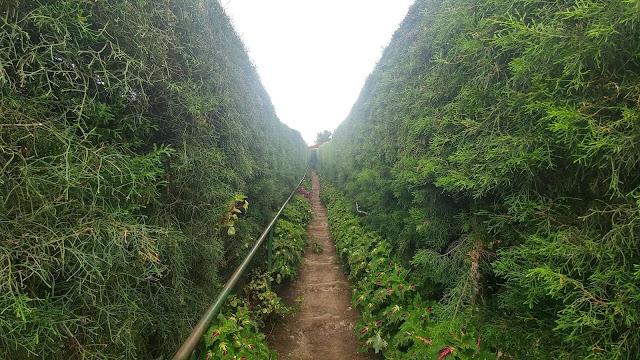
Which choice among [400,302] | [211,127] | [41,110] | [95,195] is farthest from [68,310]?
[400,302]

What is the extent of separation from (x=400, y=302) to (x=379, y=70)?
599 centimetres

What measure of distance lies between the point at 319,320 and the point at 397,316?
1.67 meters

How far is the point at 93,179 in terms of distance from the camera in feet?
5.24

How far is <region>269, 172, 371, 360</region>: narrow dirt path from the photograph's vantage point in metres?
4.19

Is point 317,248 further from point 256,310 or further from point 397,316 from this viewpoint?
point 397,316

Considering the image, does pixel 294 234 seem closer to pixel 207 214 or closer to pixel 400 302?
pixel 400 302

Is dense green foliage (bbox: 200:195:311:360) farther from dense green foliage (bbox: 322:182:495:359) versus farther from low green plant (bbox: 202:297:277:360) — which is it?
dense green foliage (bbox: 322:182:495:359)

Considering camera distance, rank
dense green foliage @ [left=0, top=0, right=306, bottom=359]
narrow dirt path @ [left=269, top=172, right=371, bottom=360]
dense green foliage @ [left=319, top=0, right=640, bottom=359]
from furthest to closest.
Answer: narrow dirt path @ [left=269, top=172, right=371, bottom=360]
dense green foliage @ [left=319, top=0, right=640, bottom=359]
dense green foliage @ [left=0, top=0, right=306, bottom=359]

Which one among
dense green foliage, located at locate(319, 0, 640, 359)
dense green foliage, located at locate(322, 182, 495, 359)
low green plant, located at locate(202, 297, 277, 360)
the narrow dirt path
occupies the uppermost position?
dense green foliage, located at locate(319, 0, 640, 359)

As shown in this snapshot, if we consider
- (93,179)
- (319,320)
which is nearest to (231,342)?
(93,179)

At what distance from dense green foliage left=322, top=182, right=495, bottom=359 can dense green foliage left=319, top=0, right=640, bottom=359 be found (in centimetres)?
17

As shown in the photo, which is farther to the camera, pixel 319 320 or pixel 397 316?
pixel 319 320

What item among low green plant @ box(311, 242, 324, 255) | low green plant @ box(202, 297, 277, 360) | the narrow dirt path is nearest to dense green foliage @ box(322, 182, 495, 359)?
the narrow dirt path

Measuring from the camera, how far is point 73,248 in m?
1.48
